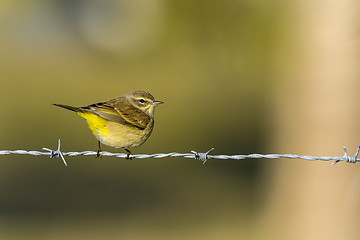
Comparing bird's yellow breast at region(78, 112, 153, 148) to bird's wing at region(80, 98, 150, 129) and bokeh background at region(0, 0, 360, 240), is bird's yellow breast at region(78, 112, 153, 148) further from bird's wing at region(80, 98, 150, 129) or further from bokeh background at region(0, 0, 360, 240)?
bokeh background at region(0, 0, 360, 240)

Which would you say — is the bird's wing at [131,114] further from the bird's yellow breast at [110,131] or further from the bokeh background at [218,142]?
the bokeh background at [218,142]

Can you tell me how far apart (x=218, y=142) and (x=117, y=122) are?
12.6m

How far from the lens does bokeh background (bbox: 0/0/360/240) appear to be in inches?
332

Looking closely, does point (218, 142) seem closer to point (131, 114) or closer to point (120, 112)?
point (131, 114)

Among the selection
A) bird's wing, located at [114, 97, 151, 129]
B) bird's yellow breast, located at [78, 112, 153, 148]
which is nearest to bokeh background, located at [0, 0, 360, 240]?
bird's wing, located at [114, 97, 151, 129]

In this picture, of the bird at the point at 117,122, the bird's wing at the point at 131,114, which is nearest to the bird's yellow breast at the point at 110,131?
the bird at the point at 117,122

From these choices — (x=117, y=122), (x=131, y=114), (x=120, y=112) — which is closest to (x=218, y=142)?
(x=131, y=114)

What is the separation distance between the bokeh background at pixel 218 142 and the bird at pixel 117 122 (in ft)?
11.9

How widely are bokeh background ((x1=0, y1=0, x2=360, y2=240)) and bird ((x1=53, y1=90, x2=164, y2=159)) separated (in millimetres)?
3618

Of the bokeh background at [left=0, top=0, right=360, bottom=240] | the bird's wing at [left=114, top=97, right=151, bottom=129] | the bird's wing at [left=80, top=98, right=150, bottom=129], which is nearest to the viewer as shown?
the bird's wing at [left=80, top=98, right=150, bottom=129]

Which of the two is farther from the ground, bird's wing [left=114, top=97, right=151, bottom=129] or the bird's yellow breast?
bird's wing [left=114, top=97, right=151, bottom=129]

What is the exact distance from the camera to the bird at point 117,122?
531 centimetres

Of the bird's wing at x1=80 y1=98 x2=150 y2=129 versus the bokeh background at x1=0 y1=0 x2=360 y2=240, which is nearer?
the bird's wing at x1=80 y1=98 x2=150 y2=129

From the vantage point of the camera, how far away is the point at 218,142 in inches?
703
